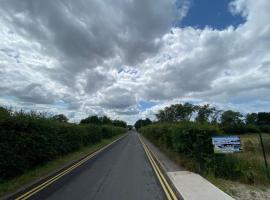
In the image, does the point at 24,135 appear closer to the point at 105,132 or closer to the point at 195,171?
the point at 195,171

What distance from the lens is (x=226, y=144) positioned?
470 inches

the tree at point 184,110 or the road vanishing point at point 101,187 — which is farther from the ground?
the tree at point 184,110

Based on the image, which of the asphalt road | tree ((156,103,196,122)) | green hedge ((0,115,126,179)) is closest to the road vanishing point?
the asphalt road

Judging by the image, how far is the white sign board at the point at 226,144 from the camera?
11.9m

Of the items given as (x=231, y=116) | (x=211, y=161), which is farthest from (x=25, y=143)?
(x=231, y=116)

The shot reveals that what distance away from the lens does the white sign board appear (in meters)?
11.9

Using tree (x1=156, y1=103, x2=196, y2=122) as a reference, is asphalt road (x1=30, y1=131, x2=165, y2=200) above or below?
below

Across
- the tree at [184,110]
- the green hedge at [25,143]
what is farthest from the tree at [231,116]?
the green hedge at [25,143]

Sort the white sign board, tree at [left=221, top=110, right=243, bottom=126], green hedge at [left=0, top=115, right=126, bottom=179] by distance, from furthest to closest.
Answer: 1. tree at [left=221, top=110, right=243, bottom=126]
2. the white sign board
3. green hedge at [left=0, top=115, right=126, bottom=179]

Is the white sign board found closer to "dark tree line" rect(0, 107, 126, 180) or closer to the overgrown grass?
the overgrown grass

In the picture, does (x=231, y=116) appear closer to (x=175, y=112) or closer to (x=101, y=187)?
(x=175, y=112)

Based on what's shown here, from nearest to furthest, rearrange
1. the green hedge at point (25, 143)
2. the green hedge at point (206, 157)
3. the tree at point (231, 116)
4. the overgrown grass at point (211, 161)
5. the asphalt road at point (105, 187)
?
the asphalt road at point (105, 187)
the green hedge at point (25, 143)
the overgrown grass at point (211, 161)
the green hedge at point (206, 157)
the tree at point (231, 116)

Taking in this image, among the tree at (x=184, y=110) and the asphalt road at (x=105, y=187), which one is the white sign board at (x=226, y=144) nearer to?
the asphalt road at (x=105, y=187)

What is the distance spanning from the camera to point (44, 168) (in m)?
13.9
